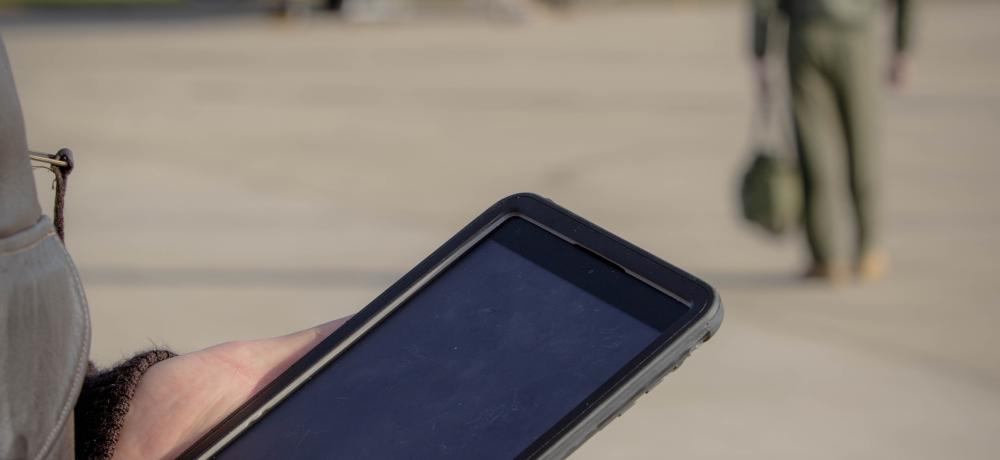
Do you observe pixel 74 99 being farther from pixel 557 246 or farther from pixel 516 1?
pixel 557 246

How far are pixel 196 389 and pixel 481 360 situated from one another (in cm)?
40

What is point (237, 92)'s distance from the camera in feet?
41.1

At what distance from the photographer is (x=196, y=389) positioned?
180cm

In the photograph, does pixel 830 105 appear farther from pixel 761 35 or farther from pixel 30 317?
pixel 30 317

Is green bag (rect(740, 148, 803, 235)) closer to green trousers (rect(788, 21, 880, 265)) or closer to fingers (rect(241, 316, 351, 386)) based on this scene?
green trousers (rect(788, 21, 880, 265))

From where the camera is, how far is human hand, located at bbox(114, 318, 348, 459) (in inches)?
69.1

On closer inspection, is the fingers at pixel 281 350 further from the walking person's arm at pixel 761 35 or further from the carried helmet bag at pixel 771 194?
the walking person's arm at pixel 761 35

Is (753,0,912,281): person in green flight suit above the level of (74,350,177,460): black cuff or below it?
below

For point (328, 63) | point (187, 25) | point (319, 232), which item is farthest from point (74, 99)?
point (187, 25)

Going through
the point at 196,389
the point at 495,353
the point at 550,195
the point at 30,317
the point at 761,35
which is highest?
the point at 30,317

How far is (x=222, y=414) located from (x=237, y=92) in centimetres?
1101

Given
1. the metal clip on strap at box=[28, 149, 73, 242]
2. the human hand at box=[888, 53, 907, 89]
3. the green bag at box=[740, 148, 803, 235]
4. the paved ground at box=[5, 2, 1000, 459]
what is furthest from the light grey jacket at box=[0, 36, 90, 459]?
the human hand at box=[888, 53, 907, 89]

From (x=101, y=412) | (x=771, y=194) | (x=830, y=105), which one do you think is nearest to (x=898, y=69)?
(x=830, y=105)

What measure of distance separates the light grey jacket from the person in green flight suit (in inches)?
211
